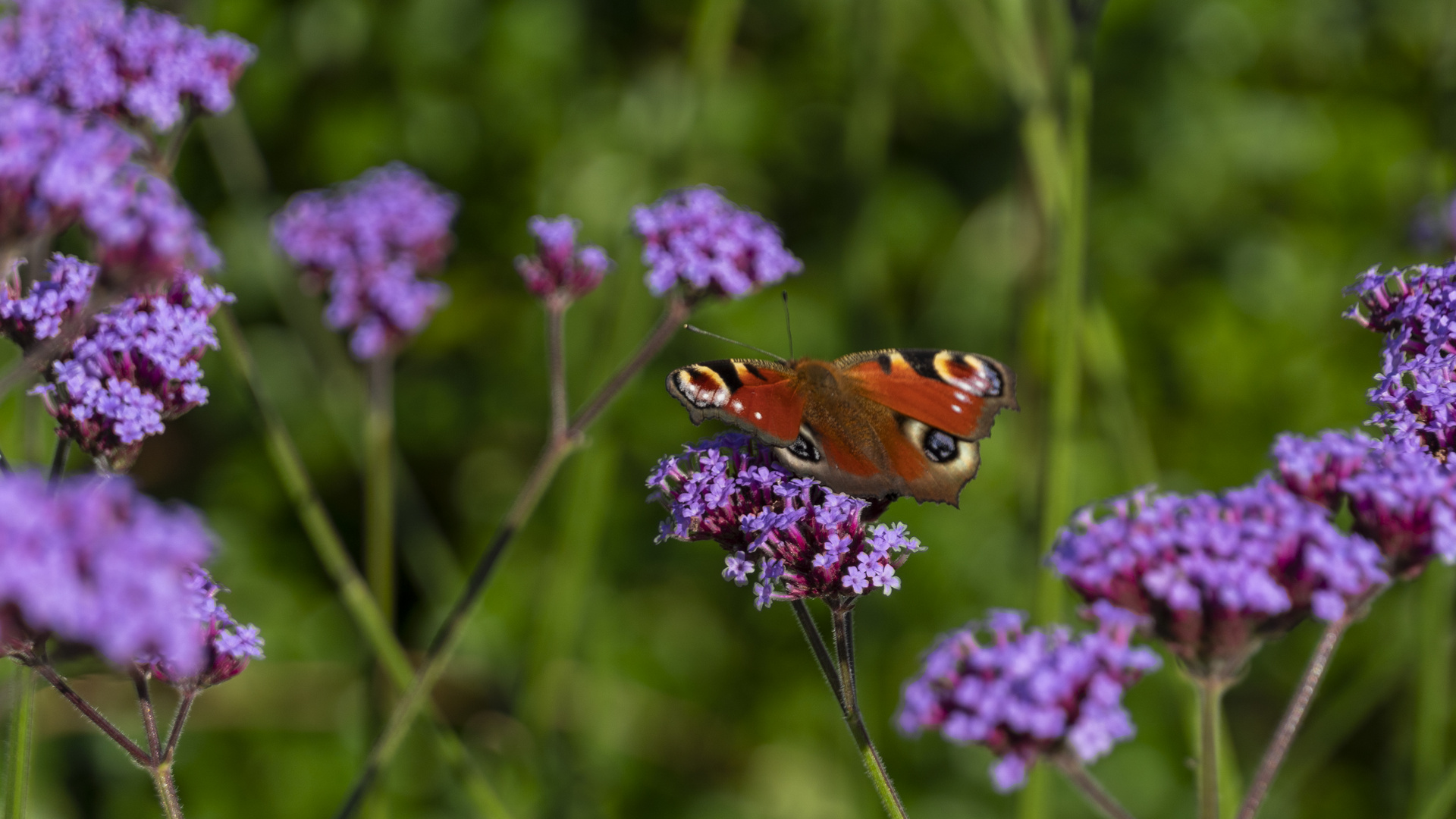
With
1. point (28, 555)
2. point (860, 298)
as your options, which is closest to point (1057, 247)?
point (860, 298)

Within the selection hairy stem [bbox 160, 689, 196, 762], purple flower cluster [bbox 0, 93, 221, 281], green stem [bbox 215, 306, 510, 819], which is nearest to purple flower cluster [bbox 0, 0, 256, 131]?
green stem [bbox 215, 306, 510, 819]

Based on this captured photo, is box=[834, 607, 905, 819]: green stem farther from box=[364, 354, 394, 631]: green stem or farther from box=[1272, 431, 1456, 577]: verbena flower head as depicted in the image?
box=[364, 354, 394, 631]: green stem

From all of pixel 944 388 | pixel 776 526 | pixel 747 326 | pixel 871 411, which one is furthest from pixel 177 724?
pixel 747 326

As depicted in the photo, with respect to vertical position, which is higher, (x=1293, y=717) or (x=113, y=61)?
(x=113, y=61)

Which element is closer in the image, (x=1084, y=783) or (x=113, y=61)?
(x=1084, y=783)

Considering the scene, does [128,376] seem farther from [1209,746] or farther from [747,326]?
[747,326]

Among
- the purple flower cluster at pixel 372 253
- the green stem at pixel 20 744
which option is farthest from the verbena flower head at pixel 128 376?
the purple flower cluster at pixel 372 253
